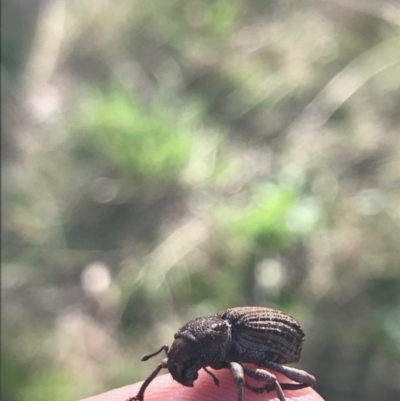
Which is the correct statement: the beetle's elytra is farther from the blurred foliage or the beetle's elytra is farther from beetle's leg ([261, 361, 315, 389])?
the blurred foliage

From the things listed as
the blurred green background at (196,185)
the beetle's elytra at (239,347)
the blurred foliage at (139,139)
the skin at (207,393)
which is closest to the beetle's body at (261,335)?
the beetle's elytra at (239,347)

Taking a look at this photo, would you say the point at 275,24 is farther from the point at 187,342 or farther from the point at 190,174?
the point at 187,342

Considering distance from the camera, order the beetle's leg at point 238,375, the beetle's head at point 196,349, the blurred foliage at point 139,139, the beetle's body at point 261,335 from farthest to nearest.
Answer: the blurred foliage at point 139,139, the beetle's body at point 261,335, the beetle's head at point 196,349, the beetle's leg at point 238,375

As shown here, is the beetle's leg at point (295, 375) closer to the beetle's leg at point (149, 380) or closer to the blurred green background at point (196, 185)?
the beetle's leg at point (149, 380)

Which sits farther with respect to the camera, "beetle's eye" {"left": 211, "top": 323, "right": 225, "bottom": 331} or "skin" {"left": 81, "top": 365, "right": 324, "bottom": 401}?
"skin" {"left": 81, "top": 365, "right": 324, "bottom": 401}

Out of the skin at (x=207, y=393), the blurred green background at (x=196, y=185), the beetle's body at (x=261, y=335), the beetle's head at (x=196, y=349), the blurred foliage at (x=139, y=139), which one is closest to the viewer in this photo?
the beetle's head at (x=196, y=349)

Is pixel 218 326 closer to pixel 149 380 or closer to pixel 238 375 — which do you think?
pixel 238 375

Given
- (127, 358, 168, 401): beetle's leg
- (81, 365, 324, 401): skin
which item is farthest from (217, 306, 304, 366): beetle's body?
(127, 358, 168, 401): beetle's leg

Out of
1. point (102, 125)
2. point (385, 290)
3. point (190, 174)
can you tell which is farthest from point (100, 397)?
point (102, 125)
